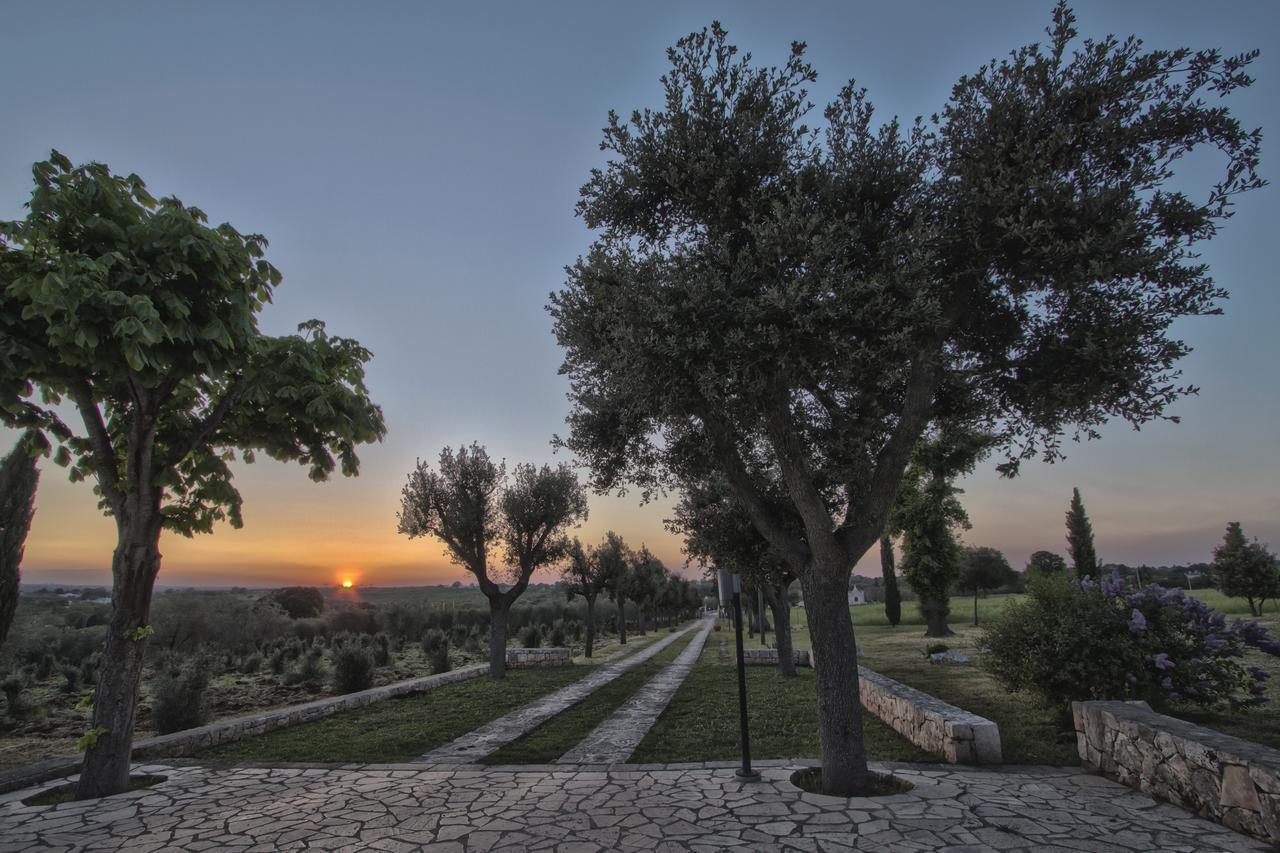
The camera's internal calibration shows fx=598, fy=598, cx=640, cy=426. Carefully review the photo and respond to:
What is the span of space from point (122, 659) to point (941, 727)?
9.88 metres

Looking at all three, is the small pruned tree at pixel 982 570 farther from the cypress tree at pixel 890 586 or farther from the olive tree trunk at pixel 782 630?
the olive tree trunk at pixel 782 630

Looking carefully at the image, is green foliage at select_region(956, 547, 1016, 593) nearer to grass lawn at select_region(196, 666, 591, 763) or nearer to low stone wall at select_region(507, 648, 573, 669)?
low stone wall at select_region(507, 648, 573, 669)

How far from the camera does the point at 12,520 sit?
14203 millimetres

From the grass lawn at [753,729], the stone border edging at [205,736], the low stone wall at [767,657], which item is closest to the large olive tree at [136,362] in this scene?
the stone border edging at [205,736]

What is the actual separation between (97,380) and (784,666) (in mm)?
15739

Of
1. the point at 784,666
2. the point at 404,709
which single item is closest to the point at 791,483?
the point at 404,709

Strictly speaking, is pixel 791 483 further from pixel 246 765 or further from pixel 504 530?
pixel 504 530

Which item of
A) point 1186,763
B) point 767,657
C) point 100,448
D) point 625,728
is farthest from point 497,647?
point 1186,763

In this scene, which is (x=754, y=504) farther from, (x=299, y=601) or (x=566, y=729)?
(x=299, y=601)

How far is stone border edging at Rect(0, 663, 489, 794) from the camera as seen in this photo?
23.5ft

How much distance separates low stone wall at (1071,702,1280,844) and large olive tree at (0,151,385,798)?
31.2 ft

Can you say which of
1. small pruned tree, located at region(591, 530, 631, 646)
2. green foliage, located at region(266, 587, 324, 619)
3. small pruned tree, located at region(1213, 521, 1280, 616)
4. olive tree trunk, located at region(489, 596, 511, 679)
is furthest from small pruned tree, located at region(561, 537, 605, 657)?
small pruned tree, located at region(1213, 521, 1280, 616)

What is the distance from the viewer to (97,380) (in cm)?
769

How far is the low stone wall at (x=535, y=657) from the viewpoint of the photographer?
20.9m
